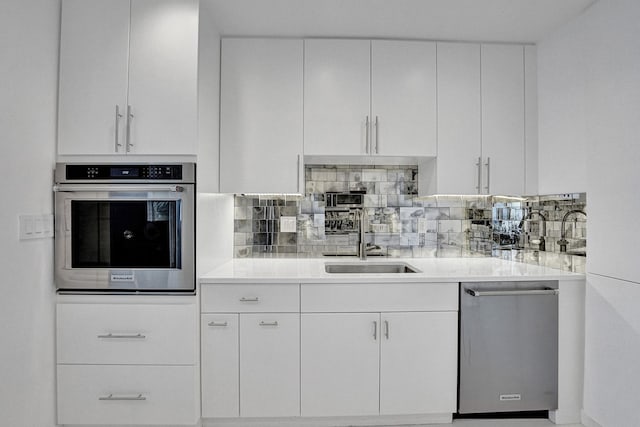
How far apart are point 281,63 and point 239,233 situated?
1.23 meters

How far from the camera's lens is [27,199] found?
1728mm

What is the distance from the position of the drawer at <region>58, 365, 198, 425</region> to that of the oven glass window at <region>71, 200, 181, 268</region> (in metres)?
0.55

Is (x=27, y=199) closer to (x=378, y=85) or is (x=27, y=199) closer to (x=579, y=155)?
(x=378, y=85)

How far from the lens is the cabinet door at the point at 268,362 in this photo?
79.3 inches

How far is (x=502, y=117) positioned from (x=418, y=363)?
64.9 inches

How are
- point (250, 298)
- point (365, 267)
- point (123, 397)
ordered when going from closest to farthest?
1. point (123, 397)
2. point (250, 298)
3. point (365, 267)

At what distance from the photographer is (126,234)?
194 centimetres

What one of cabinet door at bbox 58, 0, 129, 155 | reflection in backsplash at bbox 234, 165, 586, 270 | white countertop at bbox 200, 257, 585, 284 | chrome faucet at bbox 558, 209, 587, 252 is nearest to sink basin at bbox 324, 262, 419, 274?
white countertop at bbox 200, 257, 585, 284

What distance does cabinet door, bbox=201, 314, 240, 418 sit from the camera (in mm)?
2002

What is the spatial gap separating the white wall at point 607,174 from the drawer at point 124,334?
217 centimetres

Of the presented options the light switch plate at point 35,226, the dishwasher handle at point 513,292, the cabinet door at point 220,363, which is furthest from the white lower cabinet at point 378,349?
the light switch plate at point 35,226

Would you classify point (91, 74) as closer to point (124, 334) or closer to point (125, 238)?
point (125, 238)

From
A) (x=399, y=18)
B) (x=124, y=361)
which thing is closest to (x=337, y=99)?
(x=399, y=18)

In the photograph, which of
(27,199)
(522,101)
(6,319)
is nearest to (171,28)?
(27,199)
